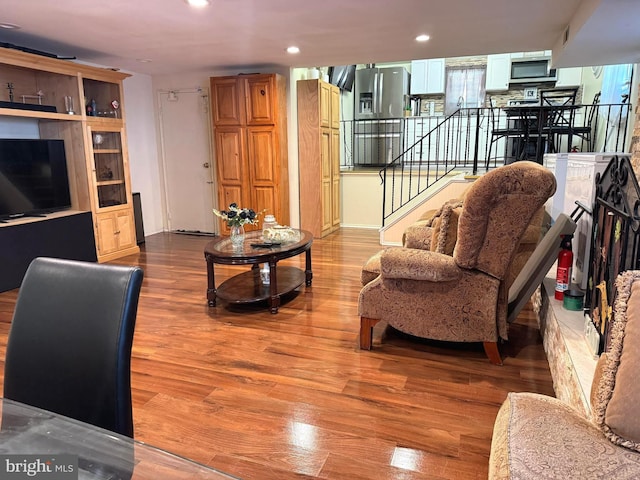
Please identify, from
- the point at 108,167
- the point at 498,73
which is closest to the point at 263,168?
the point at 108,167

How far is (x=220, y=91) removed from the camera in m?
6.00

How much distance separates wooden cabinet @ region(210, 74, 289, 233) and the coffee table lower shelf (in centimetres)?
204

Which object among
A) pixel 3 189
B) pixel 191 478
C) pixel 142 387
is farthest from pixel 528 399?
pixel 3 189

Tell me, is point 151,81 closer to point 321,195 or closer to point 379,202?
point 321,195

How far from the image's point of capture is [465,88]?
8.66 meters

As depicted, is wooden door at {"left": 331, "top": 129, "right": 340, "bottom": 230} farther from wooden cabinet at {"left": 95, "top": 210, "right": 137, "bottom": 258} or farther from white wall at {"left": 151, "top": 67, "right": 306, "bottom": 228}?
wooden cabinet at {"left": 95, "top": 210, "right": 137, "bottom": 258}

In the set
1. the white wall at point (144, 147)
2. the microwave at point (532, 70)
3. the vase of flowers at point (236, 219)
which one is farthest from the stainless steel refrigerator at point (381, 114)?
the vase of flowers at point (236, 219)

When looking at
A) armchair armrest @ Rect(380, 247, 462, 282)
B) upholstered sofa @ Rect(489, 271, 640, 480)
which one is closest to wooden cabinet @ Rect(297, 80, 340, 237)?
armchair armrest @ Rect(380, 247, 462, 282)

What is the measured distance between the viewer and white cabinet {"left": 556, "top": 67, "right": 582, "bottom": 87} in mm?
7889

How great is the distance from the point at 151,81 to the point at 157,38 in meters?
2.51

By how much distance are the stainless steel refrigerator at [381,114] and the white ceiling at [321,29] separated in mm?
3099

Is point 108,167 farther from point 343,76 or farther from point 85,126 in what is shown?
point 343,76

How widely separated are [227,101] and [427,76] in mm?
4587

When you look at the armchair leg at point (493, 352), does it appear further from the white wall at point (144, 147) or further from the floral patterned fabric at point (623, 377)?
the white wall at point (144, 147)
